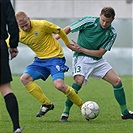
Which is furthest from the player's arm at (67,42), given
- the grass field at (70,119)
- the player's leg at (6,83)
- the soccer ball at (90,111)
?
the player's leg at (6,83)

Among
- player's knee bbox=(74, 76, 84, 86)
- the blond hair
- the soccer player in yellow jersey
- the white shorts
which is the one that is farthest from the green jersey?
the blond hair

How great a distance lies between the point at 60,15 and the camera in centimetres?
2861

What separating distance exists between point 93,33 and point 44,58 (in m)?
0.83

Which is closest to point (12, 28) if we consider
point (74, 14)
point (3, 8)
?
point (3, 8)

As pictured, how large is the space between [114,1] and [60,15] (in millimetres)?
2507

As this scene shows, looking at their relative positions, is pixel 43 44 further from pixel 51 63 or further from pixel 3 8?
pixel 3 8

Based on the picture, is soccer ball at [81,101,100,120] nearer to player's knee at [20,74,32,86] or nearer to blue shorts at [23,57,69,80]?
blue shorts at [23,57,69,80]

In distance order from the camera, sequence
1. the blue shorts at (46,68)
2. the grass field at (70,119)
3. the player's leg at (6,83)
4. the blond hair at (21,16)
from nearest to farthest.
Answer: the player's leg at (6,83) < the grass field at (70,119) < the blond hair at (21,16) < the blue shorts at (46,68)

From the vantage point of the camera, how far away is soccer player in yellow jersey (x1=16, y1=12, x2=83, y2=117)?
9312mm

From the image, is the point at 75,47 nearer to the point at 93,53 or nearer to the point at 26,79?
the point at 93,53

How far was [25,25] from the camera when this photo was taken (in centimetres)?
918

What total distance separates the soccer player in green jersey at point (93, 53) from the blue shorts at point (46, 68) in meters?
0.25

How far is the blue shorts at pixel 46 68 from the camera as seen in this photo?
9.41 meters

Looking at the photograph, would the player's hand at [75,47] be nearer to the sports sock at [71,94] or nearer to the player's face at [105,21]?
the player's face at [105,21]
